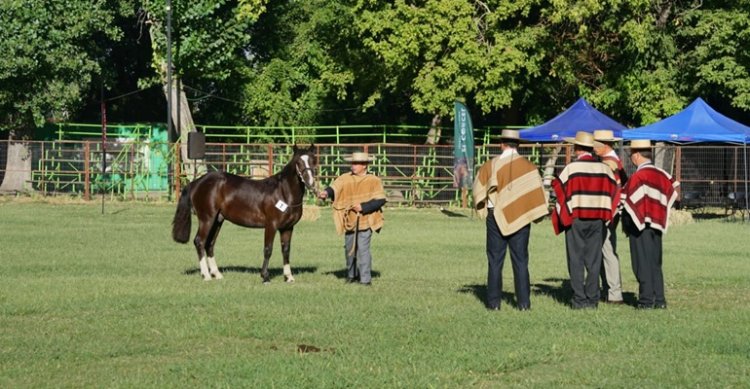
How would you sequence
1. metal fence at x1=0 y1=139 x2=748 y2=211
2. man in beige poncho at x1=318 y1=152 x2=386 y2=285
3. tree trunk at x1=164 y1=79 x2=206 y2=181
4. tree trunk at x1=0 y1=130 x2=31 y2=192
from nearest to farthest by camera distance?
man in beige poncho at x1=318 y1=152 x2=386 y2=285 → metal fence at x1=0 y1=139 x2=748 y2=211 → tree trunk at x1=0 y1=130 x2=31 y2=192 → tree trunk at x1=164 y1=79 x2=206 y2=181

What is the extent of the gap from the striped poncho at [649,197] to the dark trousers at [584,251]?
1.46 ft

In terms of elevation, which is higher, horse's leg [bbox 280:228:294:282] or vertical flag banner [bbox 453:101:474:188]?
vertical flag banner [bbox 453:101:474:188]

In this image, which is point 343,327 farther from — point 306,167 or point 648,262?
point 306,167

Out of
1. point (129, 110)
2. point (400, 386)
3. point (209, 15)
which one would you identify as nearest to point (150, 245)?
point (400, 386)

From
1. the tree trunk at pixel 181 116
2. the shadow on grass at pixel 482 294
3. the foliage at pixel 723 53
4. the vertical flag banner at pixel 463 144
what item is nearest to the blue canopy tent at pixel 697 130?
the vertical flag banner at pixel 463 144

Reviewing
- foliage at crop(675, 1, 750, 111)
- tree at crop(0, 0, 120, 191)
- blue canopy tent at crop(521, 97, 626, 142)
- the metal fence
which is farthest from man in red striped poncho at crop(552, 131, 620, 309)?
tree at crop(0, 0, 120, 191)

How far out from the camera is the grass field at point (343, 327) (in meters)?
10.7

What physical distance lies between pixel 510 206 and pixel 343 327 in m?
2.53

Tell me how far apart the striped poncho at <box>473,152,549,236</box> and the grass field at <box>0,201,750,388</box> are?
1077 mm

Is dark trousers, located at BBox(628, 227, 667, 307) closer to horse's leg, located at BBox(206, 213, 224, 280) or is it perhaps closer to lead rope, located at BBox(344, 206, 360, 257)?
lead rope, located at BBox(344, 206, 360, 257)

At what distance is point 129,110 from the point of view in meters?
60.3

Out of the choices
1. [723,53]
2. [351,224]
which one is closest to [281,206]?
[351,224]

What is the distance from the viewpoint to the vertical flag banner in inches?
1540

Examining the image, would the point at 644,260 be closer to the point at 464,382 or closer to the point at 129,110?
the point at 464,382
